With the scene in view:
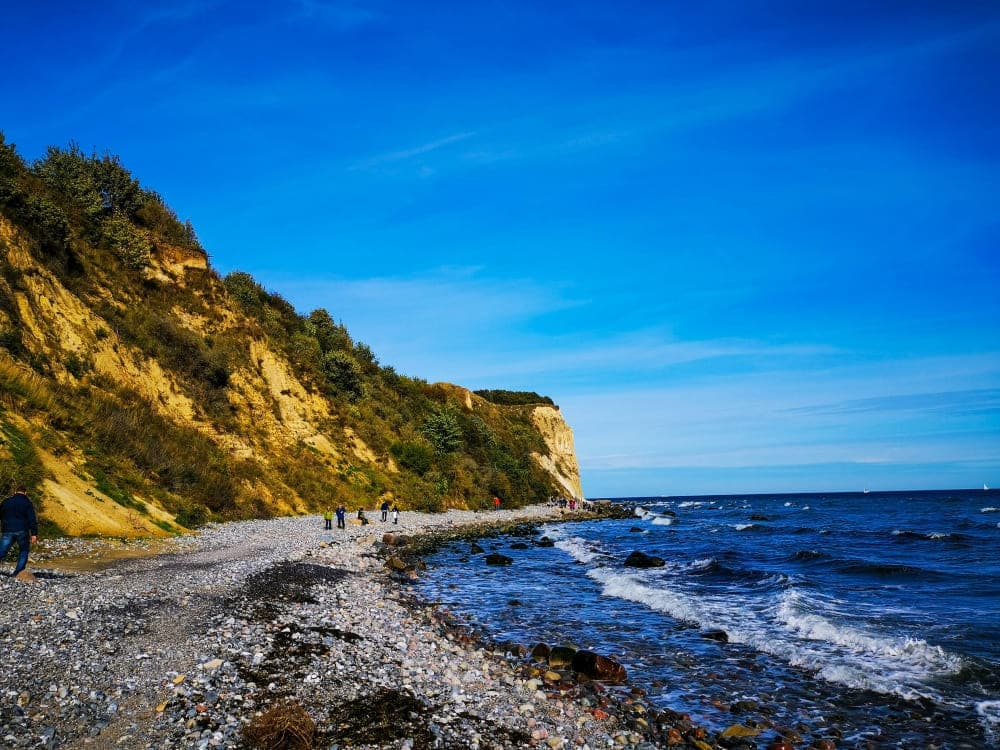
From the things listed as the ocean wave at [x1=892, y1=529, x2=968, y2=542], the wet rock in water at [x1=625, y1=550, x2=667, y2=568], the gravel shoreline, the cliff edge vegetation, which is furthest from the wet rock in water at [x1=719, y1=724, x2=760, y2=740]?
the ocean wave at [x1=892, y1=529, x2=968, y2=542]

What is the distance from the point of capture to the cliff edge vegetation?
2003 cm

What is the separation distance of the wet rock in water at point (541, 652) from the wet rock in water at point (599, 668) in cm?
89

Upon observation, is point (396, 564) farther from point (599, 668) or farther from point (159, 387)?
point (159, 387)

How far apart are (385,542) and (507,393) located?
94.0m

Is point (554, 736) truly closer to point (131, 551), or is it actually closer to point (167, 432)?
point (131, 551)

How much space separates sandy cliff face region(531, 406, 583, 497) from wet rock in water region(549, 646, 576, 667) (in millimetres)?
86511

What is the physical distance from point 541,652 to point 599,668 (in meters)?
1.65

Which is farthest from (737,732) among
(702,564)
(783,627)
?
(702,564)

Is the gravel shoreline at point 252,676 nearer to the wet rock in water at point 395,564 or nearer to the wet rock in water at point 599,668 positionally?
the wet rock in water at point 599,668

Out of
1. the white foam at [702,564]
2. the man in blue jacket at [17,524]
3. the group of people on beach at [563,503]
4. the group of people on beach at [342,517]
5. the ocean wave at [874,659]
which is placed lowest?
the group of people on beach at [563,503]

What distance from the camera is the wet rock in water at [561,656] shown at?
1227 centimetres

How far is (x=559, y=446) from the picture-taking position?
346 feet

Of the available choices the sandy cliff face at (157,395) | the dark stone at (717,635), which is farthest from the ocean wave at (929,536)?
the sandy cliff face at (157,395)

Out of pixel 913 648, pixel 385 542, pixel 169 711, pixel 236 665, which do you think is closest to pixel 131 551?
pixel 236 665
